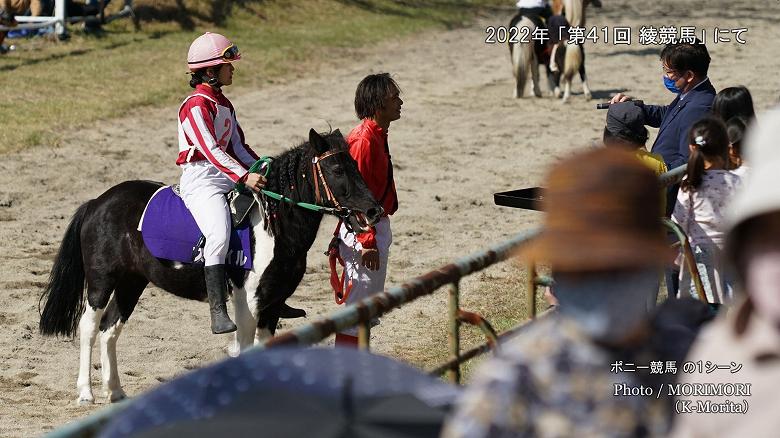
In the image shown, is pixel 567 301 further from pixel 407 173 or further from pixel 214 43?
pixel 407 173

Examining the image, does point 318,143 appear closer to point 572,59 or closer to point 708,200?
point 708,200

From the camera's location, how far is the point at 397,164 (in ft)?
45.5

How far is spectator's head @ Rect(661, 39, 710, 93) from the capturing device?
7.30 metres

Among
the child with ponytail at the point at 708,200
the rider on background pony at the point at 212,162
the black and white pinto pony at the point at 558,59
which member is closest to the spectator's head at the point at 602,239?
the child with ponytail at the point at 708,200

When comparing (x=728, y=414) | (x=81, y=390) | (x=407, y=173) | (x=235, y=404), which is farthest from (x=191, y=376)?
(x=407, y=173)

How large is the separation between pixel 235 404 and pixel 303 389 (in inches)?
6.2

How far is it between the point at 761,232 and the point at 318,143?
5.03 meters

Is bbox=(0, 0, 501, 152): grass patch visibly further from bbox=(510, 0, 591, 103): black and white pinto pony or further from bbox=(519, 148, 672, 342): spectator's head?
bbox=(519, 148, 672, 342): spectator's head

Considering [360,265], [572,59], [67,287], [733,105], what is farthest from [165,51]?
[733,105]

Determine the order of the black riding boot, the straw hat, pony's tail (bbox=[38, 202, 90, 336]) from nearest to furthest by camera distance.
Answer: the straw hat → the black riding boot → pony's tail (bbox=[38, 202, 90, 336])

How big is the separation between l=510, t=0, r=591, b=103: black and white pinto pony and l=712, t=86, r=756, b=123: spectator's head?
978 cm

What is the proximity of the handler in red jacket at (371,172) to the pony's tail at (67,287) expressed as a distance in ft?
6.40

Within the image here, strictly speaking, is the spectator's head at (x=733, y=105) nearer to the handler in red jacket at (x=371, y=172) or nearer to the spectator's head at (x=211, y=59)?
the handler in red jacket at (x=371, y=172)

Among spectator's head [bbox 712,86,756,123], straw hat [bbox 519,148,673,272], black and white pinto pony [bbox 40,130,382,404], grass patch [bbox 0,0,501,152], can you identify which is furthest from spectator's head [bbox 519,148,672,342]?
grass patch [bbox 0,0,501,152]
